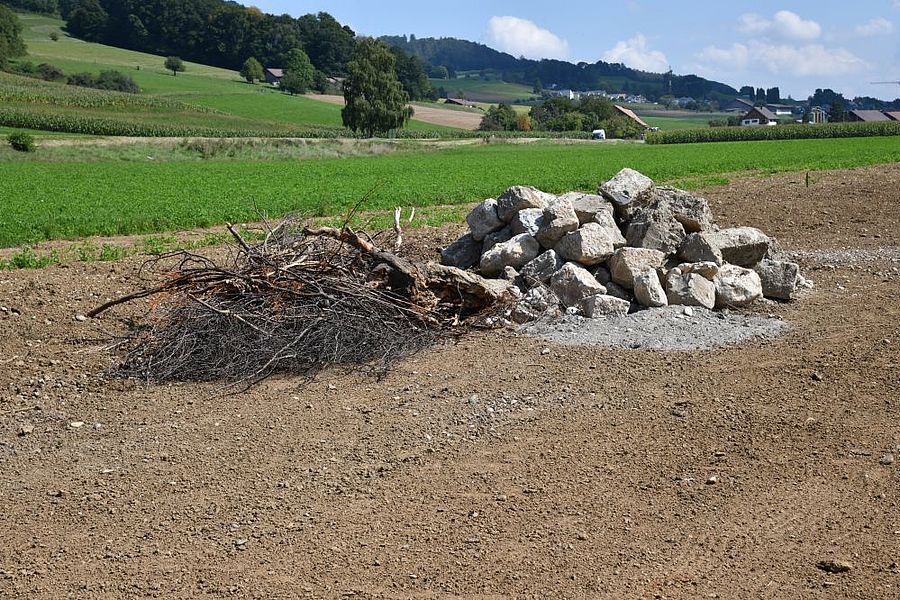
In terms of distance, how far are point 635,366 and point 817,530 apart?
3415 mm

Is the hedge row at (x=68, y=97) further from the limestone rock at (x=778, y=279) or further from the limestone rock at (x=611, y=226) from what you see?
the limestone rock at (x=778, y=279)

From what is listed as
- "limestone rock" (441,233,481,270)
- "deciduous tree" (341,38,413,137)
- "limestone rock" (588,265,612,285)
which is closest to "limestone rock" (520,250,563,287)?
"limestone rock" (588,265,612,285)

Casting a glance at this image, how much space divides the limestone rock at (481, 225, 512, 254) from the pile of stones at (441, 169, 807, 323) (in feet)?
0.05

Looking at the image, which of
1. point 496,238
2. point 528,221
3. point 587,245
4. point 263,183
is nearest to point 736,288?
point 587,245

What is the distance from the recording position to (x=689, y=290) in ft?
34.9

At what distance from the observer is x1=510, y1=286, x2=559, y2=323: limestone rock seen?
10.6m

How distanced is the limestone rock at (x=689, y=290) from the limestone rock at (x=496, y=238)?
2.36 meters

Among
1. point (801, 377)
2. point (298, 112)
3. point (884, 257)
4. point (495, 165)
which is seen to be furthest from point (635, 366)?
point (298, 112)

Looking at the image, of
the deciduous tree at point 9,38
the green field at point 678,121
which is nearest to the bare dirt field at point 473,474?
the deciduous tree at point 9,38

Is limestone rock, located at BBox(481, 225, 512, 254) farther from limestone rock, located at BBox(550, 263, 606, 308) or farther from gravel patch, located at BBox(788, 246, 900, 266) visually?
gravel patch, located at BBox(788, 246, 900, 266)

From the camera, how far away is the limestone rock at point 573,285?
10.6 m

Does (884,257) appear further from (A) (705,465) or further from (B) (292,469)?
(B) (292,469)

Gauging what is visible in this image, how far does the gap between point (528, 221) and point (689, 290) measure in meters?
2.29

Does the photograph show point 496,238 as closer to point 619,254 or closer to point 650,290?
point 619,254
